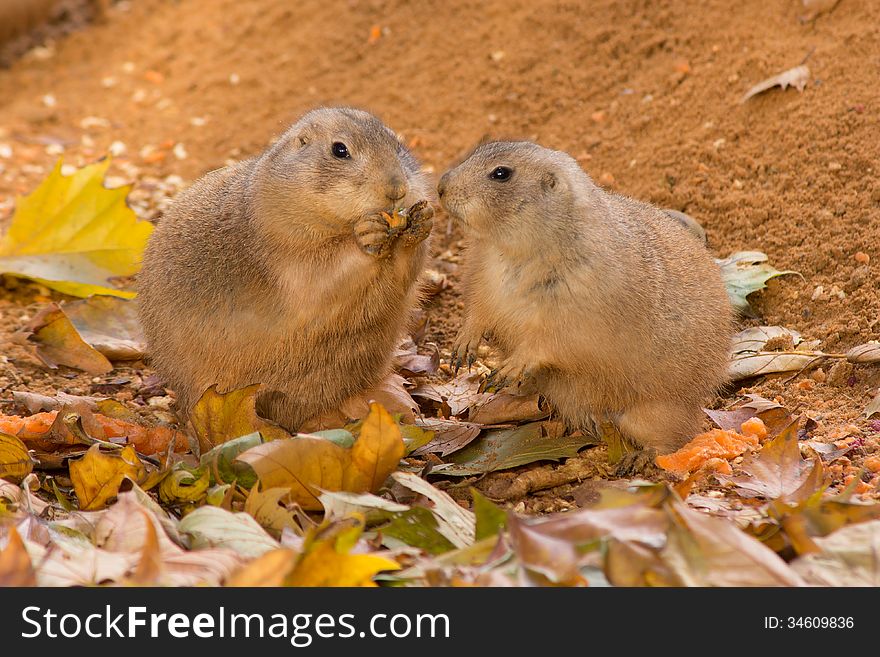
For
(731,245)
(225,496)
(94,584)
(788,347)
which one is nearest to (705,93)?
(731,245)

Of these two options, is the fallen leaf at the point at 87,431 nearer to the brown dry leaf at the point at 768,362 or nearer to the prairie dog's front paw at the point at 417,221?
the prairie dog's front paw at the point at 417,221

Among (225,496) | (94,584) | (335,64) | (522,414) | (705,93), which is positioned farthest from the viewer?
(335,64)

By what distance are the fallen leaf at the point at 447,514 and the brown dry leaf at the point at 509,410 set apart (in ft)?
3.71

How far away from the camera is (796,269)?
5.83m

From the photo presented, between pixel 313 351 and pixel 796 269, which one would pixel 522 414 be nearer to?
pixel 313 351

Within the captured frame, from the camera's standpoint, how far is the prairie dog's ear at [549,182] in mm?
4941

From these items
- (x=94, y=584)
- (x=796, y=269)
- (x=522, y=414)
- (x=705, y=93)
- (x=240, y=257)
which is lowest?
(x=94, y=584)

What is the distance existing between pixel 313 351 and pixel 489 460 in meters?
0.93

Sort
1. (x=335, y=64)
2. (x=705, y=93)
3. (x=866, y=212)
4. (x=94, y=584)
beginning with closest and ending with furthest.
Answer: (x=94, y=584) < (x=866, y=212) < (x=705, y=93) < (x=335, y=64)

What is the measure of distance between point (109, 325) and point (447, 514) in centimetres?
303

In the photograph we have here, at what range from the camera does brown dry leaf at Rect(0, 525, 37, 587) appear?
10.6 ft

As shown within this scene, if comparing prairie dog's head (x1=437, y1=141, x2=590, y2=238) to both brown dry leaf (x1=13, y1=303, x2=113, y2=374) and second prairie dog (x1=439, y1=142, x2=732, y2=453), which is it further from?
brown dry leaf (x1=13, y1=303, x2=113, y2=374)

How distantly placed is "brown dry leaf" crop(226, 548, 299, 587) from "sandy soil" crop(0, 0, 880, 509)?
2468 mm

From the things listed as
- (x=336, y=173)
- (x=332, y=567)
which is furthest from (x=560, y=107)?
(x=332, y=567)
